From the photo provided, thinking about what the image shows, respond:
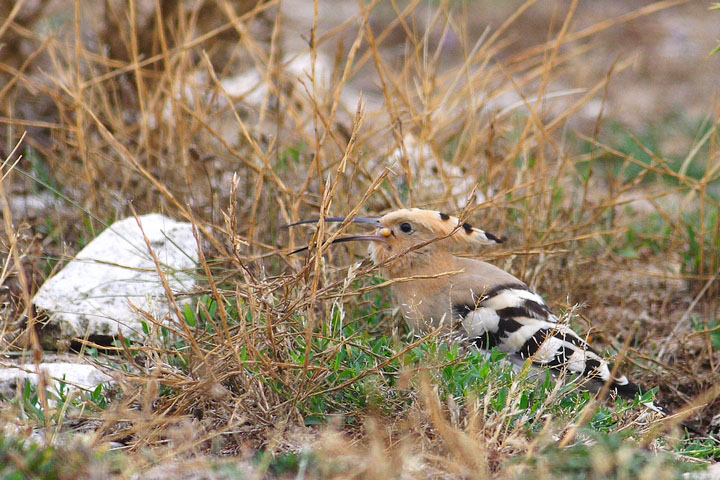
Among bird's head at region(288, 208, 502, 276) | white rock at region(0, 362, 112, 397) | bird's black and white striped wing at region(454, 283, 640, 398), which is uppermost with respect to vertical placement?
bird's head at region(288, 208, 502, 276)

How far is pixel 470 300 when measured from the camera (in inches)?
117

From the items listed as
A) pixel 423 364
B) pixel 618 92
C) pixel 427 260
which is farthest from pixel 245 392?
pixel 618 92

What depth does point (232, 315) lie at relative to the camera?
2.95 metres

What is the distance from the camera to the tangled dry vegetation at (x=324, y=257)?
2180 mm

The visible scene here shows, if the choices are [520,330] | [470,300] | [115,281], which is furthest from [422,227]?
[115,281]

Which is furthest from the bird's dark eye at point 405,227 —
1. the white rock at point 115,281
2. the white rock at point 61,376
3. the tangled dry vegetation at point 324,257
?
the white rock at point 61,376

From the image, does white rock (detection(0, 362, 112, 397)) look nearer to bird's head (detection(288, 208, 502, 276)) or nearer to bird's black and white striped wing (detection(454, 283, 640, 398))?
bird's head (detection(288, 208, 502, 276))

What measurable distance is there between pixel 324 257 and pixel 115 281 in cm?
86

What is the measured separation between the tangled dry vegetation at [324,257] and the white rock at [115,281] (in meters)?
0.09

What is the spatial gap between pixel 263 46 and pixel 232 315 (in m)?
2.73

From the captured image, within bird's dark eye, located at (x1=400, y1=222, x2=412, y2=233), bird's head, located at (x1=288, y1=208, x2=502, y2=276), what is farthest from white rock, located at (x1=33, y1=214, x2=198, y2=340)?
bird's dark eye, located at (x1=400, y1=222, x2=412, y2=233)

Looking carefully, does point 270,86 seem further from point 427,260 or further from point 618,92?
point 618,92

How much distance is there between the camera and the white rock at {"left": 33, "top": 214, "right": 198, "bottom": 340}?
10.0 feet

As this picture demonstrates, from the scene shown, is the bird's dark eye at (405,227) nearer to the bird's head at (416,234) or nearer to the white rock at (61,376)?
the bird's head at (416,234)
